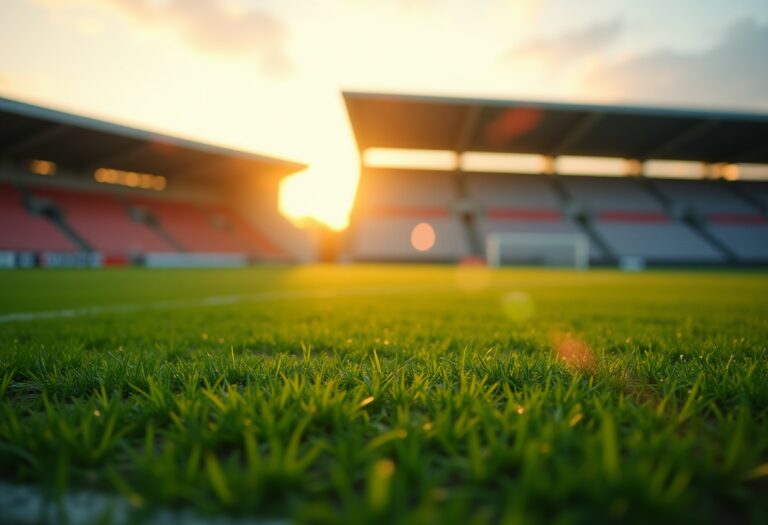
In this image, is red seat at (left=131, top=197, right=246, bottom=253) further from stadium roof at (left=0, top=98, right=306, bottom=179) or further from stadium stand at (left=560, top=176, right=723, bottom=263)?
stadium stand at (left=560, top=176, right=723, bottom=263)

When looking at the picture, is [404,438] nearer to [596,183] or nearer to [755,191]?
[596,183]

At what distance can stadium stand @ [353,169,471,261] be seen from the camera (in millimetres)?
29766

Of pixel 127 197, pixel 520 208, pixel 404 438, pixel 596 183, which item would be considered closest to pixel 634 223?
pixel 596 183

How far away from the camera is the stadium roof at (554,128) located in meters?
23.6

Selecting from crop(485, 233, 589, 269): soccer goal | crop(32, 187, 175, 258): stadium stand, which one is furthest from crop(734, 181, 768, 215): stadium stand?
crop(32, 187, 175, 258): stadium stand

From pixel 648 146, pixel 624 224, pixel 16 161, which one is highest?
pixel 648 146

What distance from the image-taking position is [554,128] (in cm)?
2670

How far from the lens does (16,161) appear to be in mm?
23266

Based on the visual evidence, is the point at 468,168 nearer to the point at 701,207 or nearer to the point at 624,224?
the point at 624,224

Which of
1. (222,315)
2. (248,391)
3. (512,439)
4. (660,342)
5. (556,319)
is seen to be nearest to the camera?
(512,439)

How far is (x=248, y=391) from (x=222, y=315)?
3.25 metres

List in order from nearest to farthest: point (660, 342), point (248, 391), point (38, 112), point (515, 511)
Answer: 1. point (515, 511)
2. point (248, 391)
3. point (660, 342)
4. point (38, 112)

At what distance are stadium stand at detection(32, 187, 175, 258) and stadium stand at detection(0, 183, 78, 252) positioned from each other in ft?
3.67

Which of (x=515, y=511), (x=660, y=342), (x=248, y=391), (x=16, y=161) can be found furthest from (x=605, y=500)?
(x=16, y=161)
